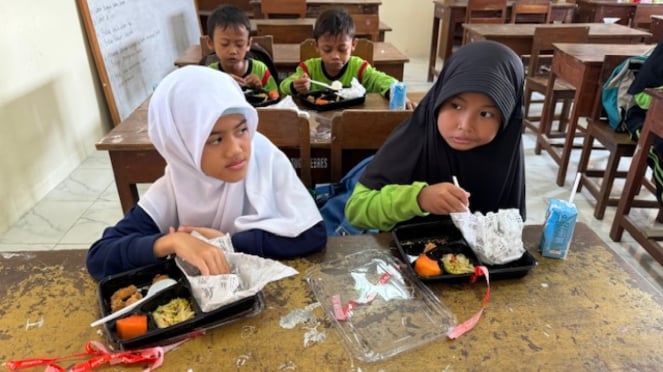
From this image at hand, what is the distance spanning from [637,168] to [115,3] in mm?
3686

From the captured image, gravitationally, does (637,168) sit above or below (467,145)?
below

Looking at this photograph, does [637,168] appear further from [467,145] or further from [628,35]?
[628,35]

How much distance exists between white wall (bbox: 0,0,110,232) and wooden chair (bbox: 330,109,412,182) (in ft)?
6.19

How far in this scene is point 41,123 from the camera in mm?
2738

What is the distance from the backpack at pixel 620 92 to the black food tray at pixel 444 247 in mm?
1931

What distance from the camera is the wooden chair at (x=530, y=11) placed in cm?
506

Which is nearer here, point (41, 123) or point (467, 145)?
point (467, 145)

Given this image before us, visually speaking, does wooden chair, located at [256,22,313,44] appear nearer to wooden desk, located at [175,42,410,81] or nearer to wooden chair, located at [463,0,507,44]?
wooden desk, located at [175,42,410,81]

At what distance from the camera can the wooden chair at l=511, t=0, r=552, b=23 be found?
506 cm

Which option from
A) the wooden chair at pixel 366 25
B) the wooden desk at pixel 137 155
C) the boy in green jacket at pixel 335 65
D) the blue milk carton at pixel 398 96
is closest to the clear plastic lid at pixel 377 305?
the wooden desk at pixel 137 155

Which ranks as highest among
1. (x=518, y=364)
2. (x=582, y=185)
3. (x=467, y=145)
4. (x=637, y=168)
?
(x=467, y=145)

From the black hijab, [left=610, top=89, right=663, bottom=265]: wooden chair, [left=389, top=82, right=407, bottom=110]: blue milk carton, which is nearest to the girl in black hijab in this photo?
the black hijab

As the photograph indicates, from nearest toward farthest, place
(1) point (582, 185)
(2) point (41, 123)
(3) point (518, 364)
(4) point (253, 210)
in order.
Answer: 1. (3) point (518, 364)
2. (4) point (253, 210)
3. (2) point (41, 123)
4. (1) point (582, 185)

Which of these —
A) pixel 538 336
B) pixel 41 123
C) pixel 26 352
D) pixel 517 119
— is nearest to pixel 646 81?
pixel 517 119
